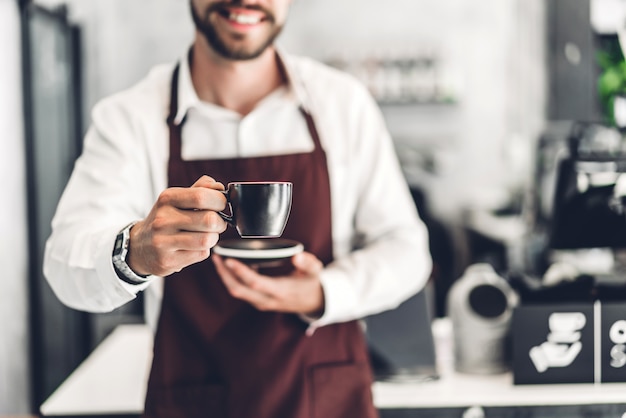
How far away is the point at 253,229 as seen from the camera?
0.75 m

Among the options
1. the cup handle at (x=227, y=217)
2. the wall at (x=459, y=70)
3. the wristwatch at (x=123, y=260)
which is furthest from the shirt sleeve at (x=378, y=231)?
the wall at (x=459, y=70)

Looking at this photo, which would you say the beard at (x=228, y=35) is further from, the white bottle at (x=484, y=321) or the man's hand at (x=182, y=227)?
the white bottle at (x=484, y=321)

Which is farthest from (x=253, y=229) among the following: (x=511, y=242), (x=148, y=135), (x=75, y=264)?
(x=511, y=242)

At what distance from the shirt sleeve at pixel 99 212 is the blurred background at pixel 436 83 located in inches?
59.5

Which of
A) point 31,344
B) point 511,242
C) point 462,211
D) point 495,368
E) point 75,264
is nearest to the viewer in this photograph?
point 75,264

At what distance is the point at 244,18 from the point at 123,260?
440 mm

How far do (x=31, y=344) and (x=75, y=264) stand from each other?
63.9 inches

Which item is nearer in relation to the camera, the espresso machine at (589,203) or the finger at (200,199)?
the finger at (200,199)

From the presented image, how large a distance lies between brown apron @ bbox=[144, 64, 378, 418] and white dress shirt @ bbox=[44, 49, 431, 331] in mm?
53

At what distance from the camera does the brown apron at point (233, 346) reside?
130 cm

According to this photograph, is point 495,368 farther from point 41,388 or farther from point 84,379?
point 41,388

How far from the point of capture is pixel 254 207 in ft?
2.44

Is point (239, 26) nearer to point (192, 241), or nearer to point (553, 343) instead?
point (192, 241)

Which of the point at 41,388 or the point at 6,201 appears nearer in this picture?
the point at 6,201
